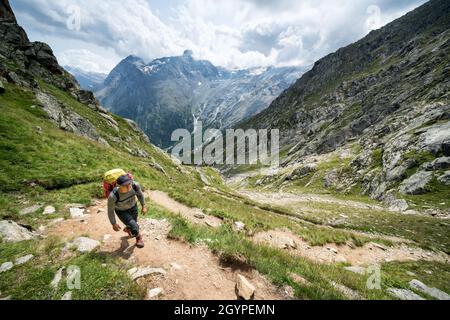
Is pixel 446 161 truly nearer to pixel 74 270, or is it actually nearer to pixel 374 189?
pixel 374 189

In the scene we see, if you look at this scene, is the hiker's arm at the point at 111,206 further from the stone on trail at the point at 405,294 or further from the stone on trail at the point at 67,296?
the stone on trail at the point at 405,294

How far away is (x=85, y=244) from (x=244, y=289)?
246 inches

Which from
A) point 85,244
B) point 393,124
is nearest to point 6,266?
point 85,244

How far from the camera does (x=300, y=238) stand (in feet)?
55.8

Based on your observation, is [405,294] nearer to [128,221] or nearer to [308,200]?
[128,221]

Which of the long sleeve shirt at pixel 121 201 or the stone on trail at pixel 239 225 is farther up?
the long sleeve shirt at pixel 121 201

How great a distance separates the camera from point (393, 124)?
77875mm

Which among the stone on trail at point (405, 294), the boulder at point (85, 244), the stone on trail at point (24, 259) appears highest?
the boulder at point (85, 244)

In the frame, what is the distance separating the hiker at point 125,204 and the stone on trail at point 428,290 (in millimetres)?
13472

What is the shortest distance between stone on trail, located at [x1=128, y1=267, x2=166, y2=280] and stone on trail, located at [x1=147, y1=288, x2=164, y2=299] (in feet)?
2.34

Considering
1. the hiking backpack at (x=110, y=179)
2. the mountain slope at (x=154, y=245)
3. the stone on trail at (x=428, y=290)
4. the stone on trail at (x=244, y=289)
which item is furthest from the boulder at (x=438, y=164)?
the hiking backpack at (x=110, y=179)

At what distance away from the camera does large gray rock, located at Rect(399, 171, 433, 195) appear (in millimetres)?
39625

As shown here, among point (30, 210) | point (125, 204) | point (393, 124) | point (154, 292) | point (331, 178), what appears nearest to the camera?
point (154, 292)

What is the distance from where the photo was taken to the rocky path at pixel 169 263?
6.99 meters
